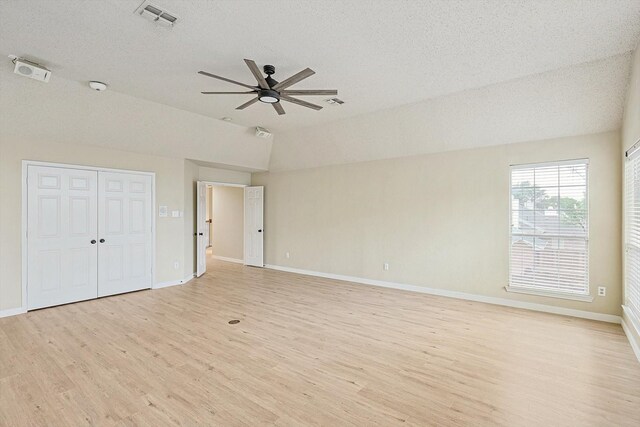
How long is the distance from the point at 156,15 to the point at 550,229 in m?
5.56

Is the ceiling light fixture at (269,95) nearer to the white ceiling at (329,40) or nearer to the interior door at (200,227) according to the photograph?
the white ceiling at (329,40)

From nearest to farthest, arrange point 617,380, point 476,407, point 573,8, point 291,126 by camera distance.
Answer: point 476,407
point 573,8
point 617,380
point 291,126

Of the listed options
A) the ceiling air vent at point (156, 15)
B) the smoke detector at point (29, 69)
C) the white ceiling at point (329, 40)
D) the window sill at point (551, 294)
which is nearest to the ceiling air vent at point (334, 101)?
the white ceiling at point (329, 40)

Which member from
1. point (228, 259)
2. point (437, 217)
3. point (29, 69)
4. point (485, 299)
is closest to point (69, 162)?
point (29, 69)

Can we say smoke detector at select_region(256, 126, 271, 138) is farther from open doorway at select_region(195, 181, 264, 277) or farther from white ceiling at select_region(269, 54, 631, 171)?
open doorway at select_region(195, 181, 264, 277)

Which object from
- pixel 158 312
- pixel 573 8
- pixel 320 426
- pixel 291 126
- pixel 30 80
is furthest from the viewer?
pixel 291 126

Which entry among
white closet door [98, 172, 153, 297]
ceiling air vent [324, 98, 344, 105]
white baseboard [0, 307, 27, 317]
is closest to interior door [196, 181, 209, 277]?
white closet door [98, 172, 153, 297]

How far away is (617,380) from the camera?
8.87ft

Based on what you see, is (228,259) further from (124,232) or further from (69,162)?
(69,162)

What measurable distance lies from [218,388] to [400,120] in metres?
4.50

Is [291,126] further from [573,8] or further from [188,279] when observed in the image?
[573,8]

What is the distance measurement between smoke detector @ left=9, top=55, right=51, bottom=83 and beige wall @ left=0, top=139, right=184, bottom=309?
1603 mm

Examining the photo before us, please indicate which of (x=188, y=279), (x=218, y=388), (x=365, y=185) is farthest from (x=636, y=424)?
(x=188, y=279)

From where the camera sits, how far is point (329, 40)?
296 centimetres
